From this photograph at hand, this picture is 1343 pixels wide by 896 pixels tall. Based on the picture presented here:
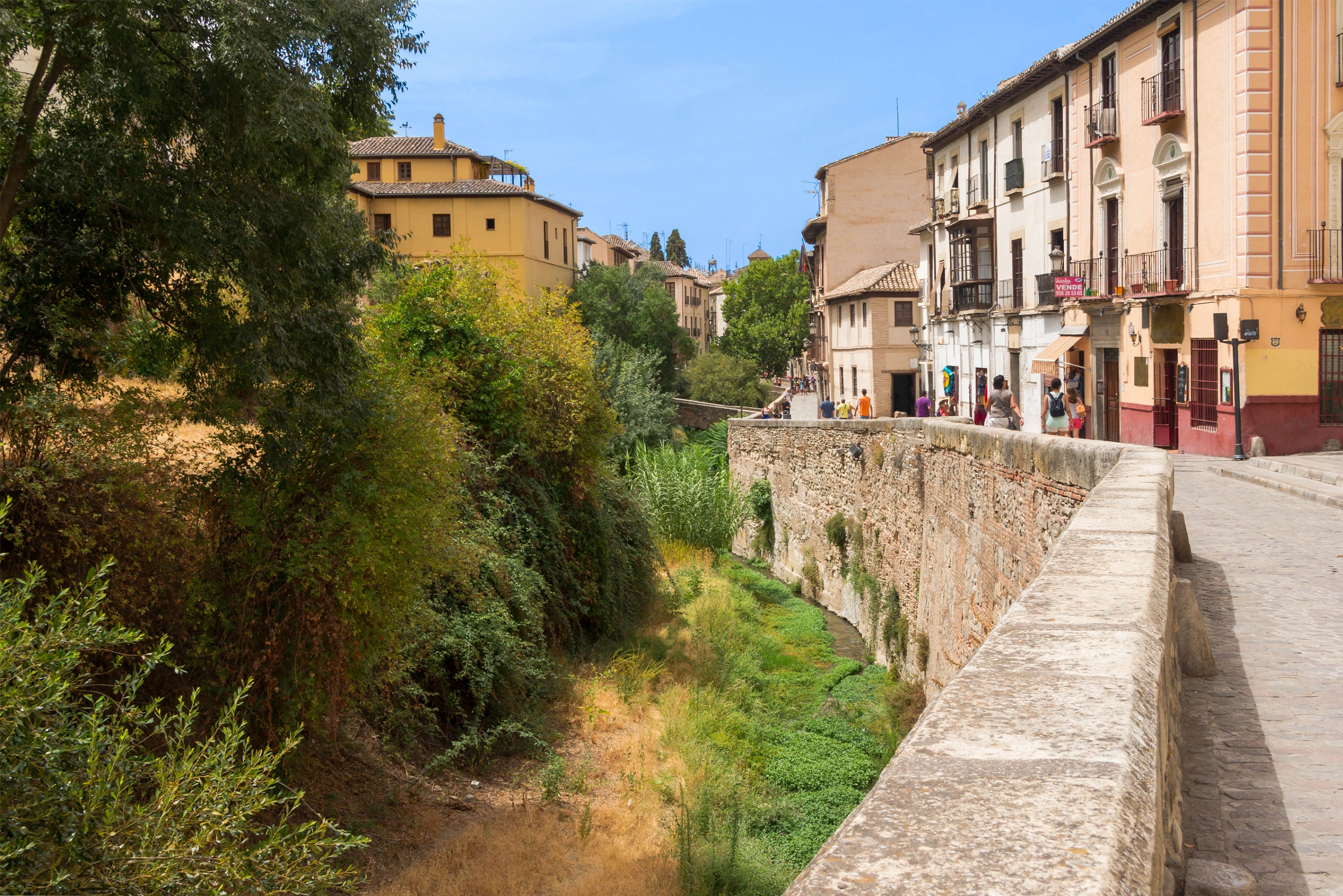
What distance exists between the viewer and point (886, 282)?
134 ft

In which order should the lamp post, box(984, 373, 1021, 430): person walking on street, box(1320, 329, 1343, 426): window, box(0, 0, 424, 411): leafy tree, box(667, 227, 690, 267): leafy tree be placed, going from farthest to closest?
box(667, 227, 690, 267): leafy tree → box(1320, 329, 1343, 426): window → the lamp post → box(984, 373, 1021, 430): person walking on street → box(0, 0, 424, 411): leafy tree

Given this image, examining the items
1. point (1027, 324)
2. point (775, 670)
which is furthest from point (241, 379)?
point (1027, 324)

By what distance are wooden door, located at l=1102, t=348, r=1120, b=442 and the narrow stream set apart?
7.52m

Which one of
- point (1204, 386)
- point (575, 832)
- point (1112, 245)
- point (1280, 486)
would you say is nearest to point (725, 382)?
point (1112, 245)

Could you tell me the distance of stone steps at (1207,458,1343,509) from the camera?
10766 mm

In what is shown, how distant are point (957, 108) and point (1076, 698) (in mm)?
38508

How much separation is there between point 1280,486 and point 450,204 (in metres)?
35.9

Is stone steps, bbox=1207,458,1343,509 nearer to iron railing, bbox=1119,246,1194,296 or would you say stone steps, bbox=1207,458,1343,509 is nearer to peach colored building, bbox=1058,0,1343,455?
peach colored building, bbox=1058,0,1343,455

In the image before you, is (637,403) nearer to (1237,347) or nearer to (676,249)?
(1237,347)

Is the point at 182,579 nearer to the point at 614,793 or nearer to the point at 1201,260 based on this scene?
the point at 614,793

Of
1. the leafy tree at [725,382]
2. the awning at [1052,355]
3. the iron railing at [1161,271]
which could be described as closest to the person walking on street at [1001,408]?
the iron railing at [1161,271]

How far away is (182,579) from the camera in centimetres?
853

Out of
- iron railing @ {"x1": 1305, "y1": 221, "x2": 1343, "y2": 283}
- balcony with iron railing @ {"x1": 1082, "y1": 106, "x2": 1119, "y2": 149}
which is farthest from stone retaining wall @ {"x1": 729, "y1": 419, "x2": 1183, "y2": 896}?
balcony with iron railing @ {"x1": 1082, "y1": 106, "x2": 1119, "y2": 149}

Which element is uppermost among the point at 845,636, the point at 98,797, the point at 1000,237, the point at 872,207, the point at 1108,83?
the point at 872,207
